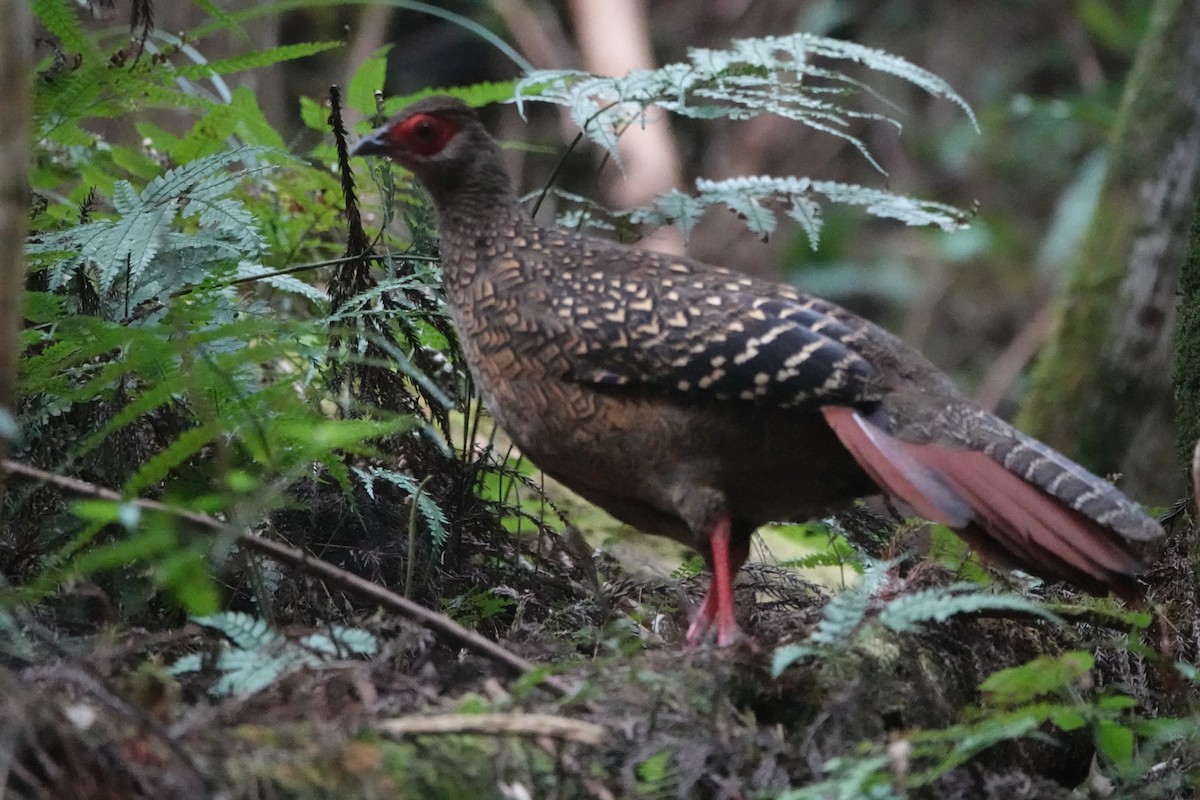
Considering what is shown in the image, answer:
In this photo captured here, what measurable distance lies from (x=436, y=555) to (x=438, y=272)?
100 cm

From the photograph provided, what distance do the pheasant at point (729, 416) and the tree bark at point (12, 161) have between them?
1.63 meters

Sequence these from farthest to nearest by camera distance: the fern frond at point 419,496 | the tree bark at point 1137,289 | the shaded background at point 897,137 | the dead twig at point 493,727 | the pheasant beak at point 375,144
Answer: the shaded background at point 897,137 → the tree bark at point 1137,289 → the pheasant beak at point 375,144 → the fern frond at point 419,496 → the dead twig at point 493,727

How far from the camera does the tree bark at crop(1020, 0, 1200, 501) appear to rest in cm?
587

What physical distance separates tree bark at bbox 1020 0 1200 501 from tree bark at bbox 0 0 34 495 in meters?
5.06

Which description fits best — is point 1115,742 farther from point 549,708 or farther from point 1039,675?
point 549,708

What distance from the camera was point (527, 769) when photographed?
231 centimetres

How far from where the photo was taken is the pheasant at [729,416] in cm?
309

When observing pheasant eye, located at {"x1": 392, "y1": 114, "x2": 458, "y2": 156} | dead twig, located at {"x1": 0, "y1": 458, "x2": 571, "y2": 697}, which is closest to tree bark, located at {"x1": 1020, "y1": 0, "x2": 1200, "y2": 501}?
pheasant eye, located at {"x1": 392, "y1": 114, "x2": 458, "y2": 156}

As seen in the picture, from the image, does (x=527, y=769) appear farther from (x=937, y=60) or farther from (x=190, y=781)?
(x=937, y=60)

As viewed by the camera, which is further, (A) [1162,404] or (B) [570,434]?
(A) [1162,404]

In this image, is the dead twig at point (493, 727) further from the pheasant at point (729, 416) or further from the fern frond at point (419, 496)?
the fern frond at point (419, 496)

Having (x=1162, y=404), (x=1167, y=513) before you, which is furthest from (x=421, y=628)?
(x=1162, y=404)

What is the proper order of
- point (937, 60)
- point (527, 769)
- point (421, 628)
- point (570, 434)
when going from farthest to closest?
point (937, 60) < point (570, 434) < point (421, 628) < point (527, 769)

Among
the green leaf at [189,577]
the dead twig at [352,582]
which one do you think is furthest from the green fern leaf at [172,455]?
the green leaf at [189,577]
